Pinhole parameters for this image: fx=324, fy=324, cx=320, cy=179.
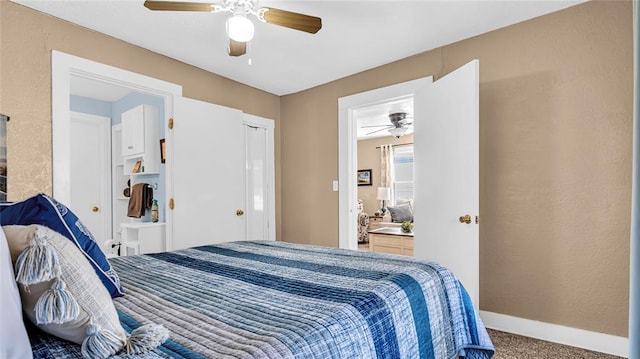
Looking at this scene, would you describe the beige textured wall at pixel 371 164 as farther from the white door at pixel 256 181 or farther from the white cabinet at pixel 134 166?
the white cabinet at pixel 134 166

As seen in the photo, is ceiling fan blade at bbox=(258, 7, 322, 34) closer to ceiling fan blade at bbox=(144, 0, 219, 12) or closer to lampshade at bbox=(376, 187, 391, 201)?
ceiling fan blade at bbox=(144, 0, 219, 12)

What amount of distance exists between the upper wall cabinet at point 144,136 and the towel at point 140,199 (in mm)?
218

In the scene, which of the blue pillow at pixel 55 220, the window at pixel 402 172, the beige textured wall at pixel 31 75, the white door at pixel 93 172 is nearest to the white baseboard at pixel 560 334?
the blue pillow at pixel 55 220

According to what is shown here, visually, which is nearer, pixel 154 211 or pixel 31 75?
pixel 31 75

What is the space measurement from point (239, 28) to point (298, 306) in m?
1.51

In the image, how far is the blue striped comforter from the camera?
84cm

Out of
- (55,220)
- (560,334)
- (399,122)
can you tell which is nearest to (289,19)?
(55,220)

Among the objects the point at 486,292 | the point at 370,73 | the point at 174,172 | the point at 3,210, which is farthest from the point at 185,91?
the point at 486,292

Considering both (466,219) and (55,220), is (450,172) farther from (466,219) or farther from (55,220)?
(55,220)

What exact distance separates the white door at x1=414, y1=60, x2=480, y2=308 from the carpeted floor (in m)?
0.35

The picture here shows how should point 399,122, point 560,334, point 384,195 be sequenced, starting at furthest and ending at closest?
1. point 384,195
2. point 399,122
3. point 560,334

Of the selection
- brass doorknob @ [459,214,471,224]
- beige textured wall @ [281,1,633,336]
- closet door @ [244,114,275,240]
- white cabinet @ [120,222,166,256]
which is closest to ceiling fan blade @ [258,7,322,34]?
beige textured wall @ [281,1,633,336]

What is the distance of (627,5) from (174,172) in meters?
3.67

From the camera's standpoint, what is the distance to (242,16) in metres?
1.91
